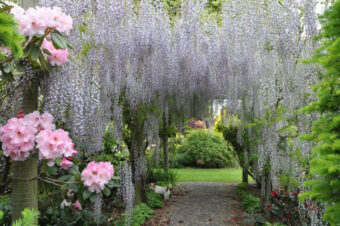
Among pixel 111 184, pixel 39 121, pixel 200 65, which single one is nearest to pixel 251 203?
pixel 200 65

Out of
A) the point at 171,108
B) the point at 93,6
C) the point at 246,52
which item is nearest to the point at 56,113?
the point at 93,6

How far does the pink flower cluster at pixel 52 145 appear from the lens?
138cm

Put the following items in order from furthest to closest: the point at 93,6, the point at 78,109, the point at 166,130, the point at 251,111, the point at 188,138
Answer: the point at 188,138 → the point at 166,130 → the point at 251,111 → the point at 93,6 → the point at 78,109

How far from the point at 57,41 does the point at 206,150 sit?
33.0 feet

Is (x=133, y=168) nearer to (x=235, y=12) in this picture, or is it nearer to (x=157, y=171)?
(x=157, y=171)

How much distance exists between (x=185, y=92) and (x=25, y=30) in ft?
11.5

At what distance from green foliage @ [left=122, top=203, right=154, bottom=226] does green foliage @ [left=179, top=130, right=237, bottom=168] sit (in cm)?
631

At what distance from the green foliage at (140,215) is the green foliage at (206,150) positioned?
248 inches

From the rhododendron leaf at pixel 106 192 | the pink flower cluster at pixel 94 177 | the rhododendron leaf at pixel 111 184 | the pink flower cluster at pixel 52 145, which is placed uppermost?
the pink flower cluster at pixel 52 145

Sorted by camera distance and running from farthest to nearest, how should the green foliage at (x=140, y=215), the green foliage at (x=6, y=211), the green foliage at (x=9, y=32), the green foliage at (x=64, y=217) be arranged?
1. the green foliage at (x=140, y=215)
2. the green foliage at (x=64, y=217)
3. the green foliage at (x=6, y=211)
4. the green foliage at (x=9, y=32)

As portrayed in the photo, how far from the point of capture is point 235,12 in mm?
3846

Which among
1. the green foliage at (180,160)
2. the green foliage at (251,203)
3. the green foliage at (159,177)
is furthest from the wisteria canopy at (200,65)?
the green foliage at (180,160)

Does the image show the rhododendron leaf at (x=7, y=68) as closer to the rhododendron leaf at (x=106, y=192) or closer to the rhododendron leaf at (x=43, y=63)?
the rhododendron leaf at (x=43, y=63)

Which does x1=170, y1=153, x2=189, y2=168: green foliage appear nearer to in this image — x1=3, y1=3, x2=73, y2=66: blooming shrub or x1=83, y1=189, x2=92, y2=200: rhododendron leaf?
x1=83, y1=189, x2=92, y2=200: rhododendron leaf
